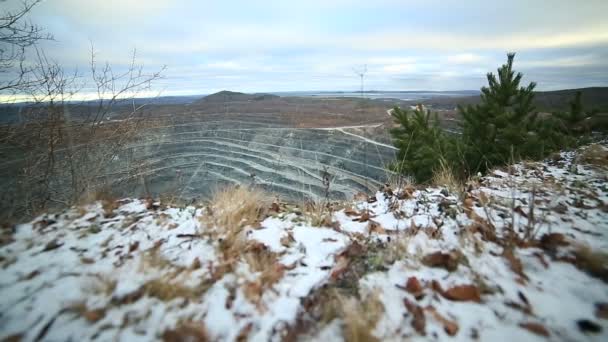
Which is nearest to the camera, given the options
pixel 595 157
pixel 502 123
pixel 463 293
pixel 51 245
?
pixel 463 293

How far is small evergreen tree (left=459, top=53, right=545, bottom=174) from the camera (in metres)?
8.52

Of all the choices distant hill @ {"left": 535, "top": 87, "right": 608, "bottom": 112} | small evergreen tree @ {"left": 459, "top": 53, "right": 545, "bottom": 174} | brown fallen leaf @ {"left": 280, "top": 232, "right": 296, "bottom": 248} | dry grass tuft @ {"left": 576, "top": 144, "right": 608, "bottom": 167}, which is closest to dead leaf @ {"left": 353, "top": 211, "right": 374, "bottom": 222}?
brown fallen leaf @ {"left": 280, "top": 232, "right": 296, "bottom": 248}

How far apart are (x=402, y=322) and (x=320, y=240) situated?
1002mm

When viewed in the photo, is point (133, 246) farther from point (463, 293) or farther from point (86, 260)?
point (463, 293)

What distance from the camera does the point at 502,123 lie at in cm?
892

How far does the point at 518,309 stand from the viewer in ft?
4.21

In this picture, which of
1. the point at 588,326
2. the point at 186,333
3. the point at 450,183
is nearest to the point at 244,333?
the point at 186,333

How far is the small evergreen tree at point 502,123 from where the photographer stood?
8523mm

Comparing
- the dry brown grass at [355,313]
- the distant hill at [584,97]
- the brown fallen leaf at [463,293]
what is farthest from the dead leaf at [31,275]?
the distant hill at [584,97]

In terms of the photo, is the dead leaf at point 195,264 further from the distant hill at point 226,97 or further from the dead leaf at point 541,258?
the distant hill at point 226,97

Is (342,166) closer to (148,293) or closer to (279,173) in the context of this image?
(279,173)

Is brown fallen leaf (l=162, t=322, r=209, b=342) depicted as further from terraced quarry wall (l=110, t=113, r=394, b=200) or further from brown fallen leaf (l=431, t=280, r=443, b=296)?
terraced quarry wall (l=110, t=113, r=394, b=200)

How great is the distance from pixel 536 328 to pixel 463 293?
12.1 inches

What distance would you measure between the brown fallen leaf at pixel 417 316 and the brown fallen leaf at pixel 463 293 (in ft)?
0.67
